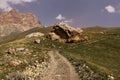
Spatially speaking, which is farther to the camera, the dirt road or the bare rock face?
the bare rock face

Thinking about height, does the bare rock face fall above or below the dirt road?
above

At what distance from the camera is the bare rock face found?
96.5 m

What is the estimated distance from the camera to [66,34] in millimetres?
99562

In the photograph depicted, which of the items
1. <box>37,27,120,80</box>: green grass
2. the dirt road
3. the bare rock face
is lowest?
the dirt road

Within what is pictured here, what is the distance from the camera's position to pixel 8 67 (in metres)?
47.9

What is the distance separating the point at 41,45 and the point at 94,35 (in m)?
22.0

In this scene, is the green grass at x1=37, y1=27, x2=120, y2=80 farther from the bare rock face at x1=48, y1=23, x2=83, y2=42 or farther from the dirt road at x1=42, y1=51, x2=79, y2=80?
the dirt road at x1=42, y1=51, x2=79, y2=80

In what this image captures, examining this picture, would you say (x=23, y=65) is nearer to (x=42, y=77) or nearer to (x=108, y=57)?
(x=42, y=77)

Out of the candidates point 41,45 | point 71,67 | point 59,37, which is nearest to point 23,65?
point 71,67

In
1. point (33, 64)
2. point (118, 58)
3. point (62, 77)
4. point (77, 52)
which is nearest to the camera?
point (62, 77)

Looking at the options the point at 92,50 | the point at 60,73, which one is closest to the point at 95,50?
the point at 92,50

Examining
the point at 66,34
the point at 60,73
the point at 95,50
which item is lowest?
the point at 60,73

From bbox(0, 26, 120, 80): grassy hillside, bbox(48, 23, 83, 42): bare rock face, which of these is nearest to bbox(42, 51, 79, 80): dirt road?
bbox(0, 26, 120, 80): grassy hillside

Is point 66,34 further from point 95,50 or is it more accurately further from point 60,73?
point 60,73
